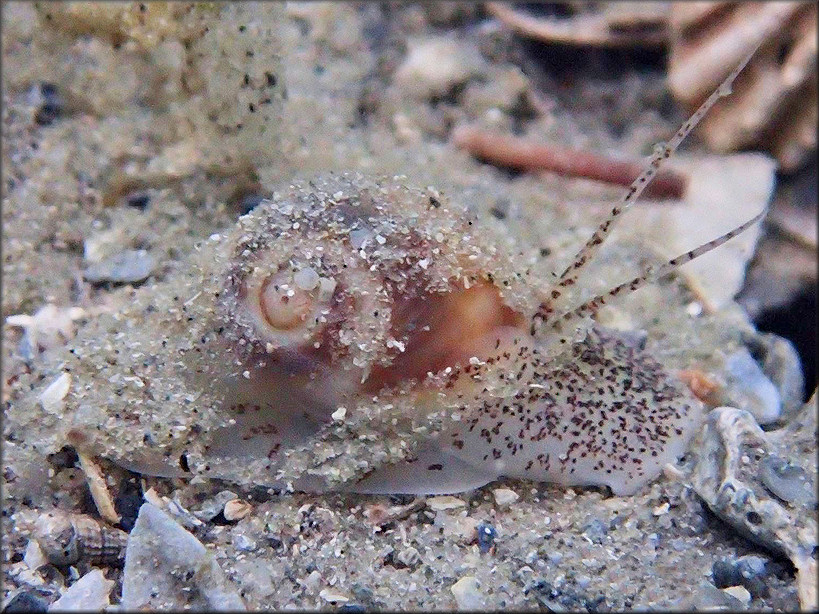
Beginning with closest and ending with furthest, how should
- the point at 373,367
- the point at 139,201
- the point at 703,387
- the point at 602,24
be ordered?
1. the point at 373,367
2. the point at 703,387
3. the point at 139,201
4. the point at 602,24

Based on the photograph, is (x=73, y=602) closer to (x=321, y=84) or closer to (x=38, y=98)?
(x=38, y=98)

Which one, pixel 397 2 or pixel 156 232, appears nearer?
pixel 156 232

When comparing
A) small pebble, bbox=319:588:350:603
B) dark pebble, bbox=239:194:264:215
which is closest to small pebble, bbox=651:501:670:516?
small pebble, bbox=319:588:350:603

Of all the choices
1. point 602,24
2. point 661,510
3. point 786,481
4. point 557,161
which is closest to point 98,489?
point 661,510

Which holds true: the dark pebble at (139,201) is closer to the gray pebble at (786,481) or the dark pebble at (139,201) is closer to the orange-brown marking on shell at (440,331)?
the orange-brown marking on shell at (440,331)

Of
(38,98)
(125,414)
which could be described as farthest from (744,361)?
(38,98)

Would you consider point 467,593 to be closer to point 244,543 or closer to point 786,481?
point 244,543
